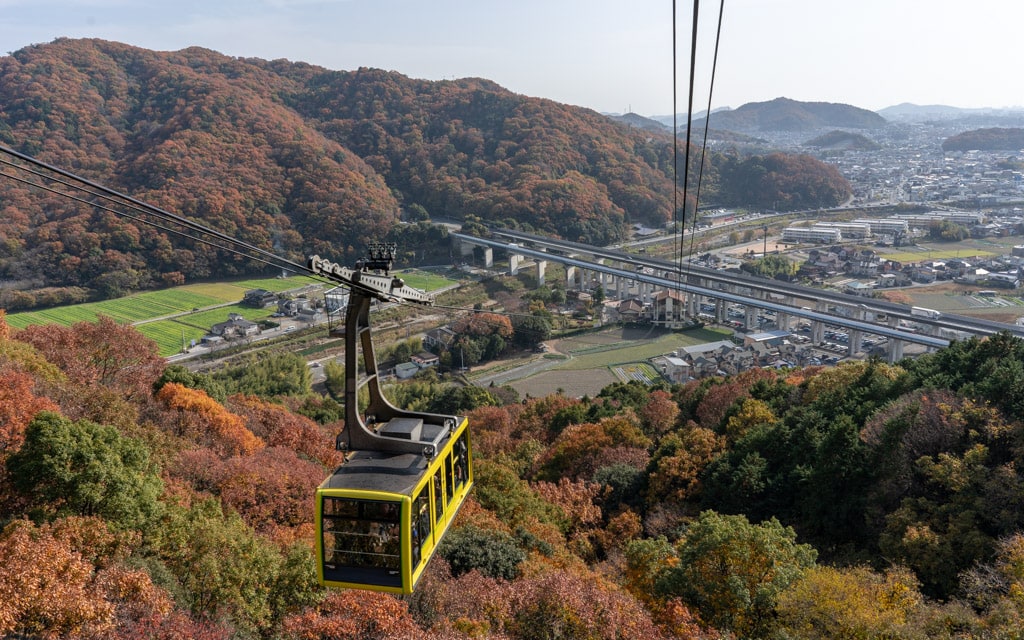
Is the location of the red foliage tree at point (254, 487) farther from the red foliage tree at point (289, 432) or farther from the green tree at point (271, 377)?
the green tree at point (271, 377)

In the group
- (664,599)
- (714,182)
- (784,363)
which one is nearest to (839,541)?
(664,599)

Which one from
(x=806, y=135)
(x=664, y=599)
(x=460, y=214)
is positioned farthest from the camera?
(x=806, y=135)

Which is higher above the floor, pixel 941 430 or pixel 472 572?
pixel 941 430

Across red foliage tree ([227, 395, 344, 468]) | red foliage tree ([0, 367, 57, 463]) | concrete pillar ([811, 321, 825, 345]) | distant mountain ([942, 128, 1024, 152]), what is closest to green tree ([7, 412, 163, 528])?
red foliage tree ([0, 367, 57, 463])

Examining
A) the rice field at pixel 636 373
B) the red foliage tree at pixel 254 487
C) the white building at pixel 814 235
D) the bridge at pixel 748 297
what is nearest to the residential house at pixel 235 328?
the rice field at pixel 636 373

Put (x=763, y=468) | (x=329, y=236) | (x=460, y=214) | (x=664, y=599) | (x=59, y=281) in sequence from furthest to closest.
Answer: (x=460, y=214), (x=329, y=236), (x=59, y=281), (x=763, y=468), (x=664, y=599)

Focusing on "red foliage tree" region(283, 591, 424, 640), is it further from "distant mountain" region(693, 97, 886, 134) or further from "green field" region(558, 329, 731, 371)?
"distant mountain" region(693, 97, 886, 134)

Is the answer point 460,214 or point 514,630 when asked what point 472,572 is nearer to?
point 514,630
